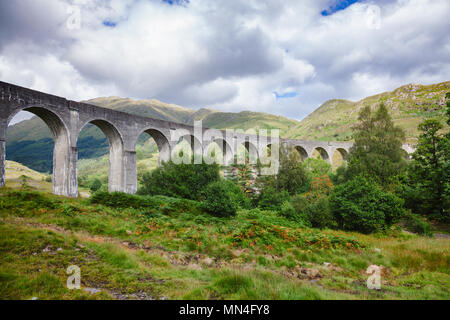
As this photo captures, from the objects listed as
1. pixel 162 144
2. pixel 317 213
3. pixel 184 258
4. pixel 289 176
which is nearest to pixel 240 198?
pixel 289 176

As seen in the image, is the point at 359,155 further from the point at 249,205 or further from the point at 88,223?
the point at 88,223

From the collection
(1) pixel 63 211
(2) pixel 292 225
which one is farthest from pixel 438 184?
(1) pixel 63 211

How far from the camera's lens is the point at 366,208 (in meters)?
13.1

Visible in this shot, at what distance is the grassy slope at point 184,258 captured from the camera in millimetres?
3984

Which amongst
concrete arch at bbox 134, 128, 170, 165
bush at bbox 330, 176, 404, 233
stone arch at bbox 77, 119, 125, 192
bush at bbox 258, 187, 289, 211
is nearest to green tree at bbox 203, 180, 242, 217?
bush at bbox 258, 187, 289, 211

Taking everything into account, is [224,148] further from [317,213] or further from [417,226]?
[417,226]

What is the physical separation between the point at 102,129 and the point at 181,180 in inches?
363

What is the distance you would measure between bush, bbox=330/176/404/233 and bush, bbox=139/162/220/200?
862 cm

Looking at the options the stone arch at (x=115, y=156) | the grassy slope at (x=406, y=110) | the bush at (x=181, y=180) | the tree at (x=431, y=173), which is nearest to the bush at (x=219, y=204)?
the bush at (x=181, y=180)

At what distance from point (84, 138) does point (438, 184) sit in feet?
584

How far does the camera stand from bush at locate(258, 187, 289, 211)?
54.5 ft

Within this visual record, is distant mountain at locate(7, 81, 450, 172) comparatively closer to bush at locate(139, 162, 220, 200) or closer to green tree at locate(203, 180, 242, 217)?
bush at locate(139, 162, 220, 200)

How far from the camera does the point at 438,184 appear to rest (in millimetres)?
17094

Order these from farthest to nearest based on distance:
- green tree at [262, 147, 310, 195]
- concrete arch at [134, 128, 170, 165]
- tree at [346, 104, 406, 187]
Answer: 1. concrete arch at [134, 128, 170, 165]
2. green tree at [262, 147, 310, 195]
3. tree at [346, 104, 406, 187]
